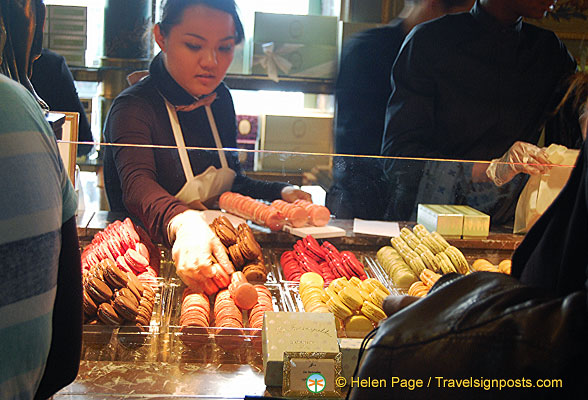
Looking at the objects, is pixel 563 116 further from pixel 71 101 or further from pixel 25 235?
pixel 25 235

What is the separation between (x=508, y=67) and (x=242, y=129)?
125 centimetres

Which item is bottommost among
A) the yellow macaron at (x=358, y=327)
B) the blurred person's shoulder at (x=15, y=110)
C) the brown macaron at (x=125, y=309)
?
the yellow macaron at (x=358, y=327)

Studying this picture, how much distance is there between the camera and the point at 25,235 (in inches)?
26.3

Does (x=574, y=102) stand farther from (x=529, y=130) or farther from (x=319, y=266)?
(x=319, y=266)

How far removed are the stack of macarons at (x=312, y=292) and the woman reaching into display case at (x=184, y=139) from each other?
19 centimetres

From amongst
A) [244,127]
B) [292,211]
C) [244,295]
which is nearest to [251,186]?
[292,211]

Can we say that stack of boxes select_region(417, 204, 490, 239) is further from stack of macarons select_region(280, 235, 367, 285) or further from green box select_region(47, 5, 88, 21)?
green box select_region(47, 5, 88, 21)

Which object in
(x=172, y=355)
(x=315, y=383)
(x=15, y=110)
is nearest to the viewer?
(x=15, y=110)

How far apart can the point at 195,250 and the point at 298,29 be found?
165 cm

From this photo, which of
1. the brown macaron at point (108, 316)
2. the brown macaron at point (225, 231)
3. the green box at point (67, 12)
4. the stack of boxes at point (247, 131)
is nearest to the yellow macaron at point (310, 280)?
the brown macaron at point (225, 231)

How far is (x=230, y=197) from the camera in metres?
1.54

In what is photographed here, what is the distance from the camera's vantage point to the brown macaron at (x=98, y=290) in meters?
1.27

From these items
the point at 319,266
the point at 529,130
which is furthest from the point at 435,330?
the point at 529,130

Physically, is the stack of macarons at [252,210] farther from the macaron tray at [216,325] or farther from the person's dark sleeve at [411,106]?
the person's dark sleeve at [411,106]
